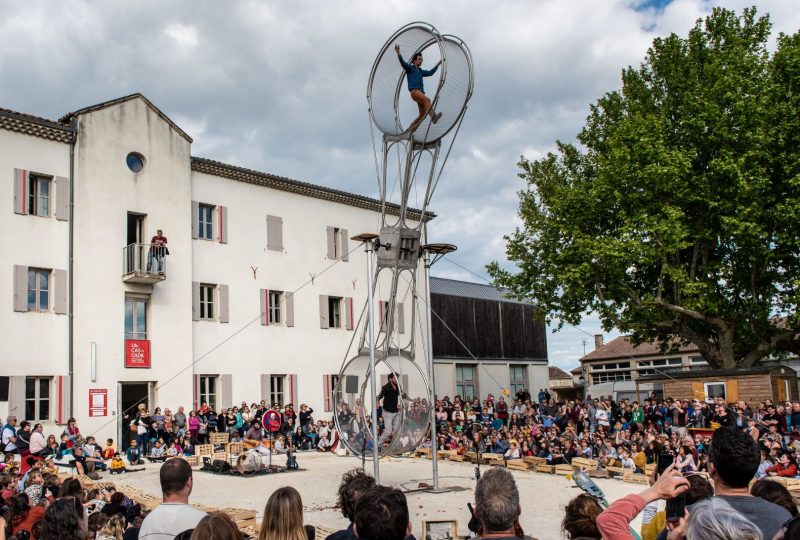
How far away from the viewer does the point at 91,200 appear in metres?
25.8

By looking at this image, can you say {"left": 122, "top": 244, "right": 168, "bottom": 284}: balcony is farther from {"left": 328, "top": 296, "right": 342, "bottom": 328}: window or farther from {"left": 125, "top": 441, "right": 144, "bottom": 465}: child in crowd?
{"left": 328, "top": 296, "right": 342, "bottom": 328}: window

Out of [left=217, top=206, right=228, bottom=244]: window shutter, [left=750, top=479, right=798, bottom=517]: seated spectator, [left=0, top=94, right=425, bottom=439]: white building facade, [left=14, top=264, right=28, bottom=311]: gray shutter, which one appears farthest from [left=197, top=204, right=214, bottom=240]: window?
[left=750, top=479, right=798, bottom=517]: seated spectator

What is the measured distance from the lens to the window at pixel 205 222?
29.4 meters

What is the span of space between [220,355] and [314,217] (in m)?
7.51

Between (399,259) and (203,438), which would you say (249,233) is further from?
(399,259)

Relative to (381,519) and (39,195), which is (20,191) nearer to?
(39,195)

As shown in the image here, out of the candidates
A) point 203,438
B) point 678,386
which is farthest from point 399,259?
point 678,386

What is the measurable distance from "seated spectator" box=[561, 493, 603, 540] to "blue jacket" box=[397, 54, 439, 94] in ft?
32.5

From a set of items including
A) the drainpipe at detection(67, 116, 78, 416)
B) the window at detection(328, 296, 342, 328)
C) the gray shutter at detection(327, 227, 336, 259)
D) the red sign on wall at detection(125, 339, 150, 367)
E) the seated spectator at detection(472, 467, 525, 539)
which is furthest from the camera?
the gray shutter at detection(327, 227, 336, 259)

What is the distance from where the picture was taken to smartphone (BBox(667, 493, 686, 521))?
3.74 metres

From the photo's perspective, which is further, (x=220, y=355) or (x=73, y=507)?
(x=220, y=355)

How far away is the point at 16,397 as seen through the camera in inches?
918

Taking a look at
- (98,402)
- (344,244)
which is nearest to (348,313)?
(344,244)

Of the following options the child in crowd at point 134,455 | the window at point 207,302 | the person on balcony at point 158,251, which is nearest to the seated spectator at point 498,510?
the child in crowd at point 134,455
